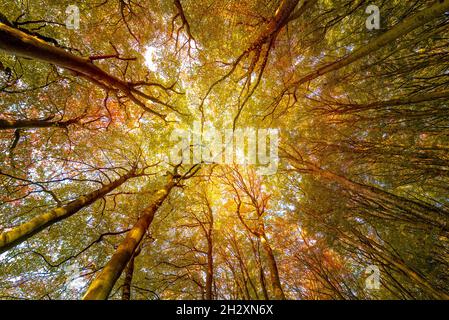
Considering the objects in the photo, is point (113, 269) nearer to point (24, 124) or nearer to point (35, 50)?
point (35, 50)

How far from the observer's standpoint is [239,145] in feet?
14.8

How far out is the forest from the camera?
236cm

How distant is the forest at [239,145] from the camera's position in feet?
7.75

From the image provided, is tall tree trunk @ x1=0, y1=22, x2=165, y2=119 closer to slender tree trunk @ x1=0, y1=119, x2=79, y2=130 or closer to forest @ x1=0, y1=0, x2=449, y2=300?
forest @ x1=0, y1=0, x2=449, y2=300

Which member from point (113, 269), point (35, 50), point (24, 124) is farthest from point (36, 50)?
point (24, 124)

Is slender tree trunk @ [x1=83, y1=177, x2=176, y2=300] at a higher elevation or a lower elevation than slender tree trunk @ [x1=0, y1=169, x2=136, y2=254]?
lower

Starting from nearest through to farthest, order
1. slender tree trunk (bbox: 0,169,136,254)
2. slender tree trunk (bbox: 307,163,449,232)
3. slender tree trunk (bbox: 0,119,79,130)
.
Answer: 1. slender tree trunk (bbox: 0,169,136,254)
2. slender tree trunk (bbox: 307,163,449,232)
3. slender tree trunk (bbox: 0,119,79,130)

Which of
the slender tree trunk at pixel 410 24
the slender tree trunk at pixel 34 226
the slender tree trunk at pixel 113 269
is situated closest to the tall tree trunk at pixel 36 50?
the slender tree trunk at pixel 34 226

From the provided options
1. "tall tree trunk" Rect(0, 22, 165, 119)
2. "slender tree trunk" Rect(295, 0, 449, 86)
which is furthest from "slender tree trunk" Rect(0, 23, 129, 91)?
"slender tree trunk" Rect(295, 0, 449, 86)

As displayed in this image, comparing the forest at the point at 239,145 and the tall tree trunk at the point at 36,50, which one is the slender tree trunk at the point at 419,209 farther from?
the tall tree trunk at the point at 36,50

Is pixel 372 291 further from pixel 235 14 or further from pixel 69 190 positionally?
pixel 69 190

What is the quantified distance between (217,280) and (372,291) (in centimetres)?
361

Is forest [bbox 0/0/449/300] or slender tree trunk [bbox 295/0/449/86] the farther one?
forest [bbox 0/0/449/300]

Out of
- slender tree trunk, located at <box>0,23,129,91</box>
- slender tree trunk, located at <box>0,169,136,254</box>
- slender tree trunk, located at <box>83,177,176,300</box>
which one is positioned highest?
slender tree trunk, located at <box>0,23,129,91</box>
